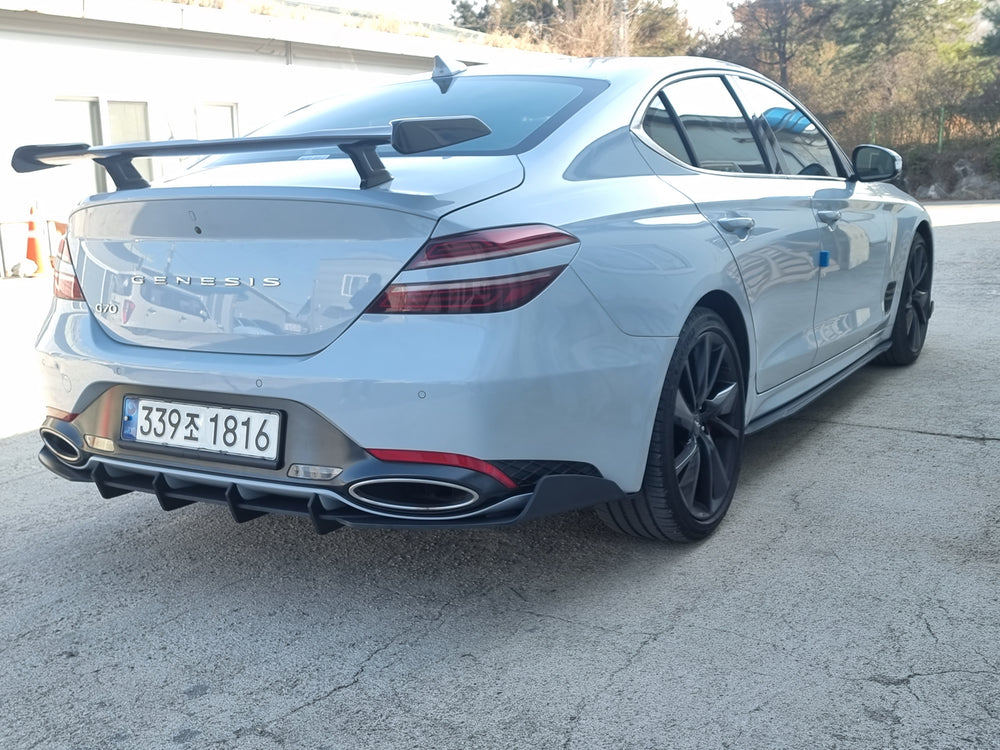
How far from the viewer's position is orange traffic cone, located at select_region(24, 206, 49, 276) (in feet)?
40.9

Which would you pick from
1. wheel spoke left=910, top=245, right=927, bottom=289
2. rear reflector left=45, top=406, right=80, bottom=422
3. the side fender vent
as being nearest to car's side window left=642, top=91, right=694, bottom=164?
rear reflector left=45, top=406, right=80, bottom=422

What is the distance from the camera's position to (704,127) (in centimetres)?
359

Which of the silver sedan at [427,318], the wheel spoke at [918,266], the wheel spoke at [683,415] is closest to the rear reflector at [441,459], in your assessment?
the silver sedan at [427,318]

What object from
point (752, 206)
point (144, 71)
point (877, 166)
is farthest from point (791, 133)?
A: point (144, 71)

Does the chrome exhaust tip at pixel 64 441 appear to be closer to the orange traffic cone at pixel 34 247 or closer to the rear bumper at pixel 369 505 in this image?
the rear bumper at pixel 369 505

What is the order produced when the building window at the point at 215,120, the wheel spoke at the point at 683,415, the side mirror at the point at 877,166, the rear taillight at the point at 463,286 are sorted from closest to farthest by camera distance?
the rear taillight at the point at 463,286 → the wheel spoke at the point at 683,415 → the side mirror at the point at 877,166 → the building window at the point at 215,120

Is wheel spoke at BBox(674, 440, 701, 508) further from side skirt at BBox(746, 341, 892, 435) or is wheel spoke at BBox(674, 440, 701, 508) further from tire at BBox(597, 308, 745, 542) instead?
side skirt at BBox(746, 341, 892, 435)

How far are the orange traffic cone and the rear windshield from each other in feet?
32.2

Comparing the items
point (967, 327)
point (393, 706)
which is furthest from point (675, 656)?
point (967, 327)

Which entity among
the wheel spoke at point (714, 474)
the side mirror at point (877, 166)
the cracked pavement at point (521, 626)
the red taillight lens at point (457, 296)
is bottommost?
the cracked pavement at point (521, 626)

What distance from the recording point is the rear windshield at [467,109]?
296 centimetres

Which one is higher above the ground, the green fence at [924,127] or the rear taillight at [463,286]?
the green fence at [924,127]

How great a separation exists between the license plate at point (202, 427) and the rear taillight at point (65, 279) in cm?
41

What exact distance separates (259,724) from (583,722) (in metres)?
0.69
